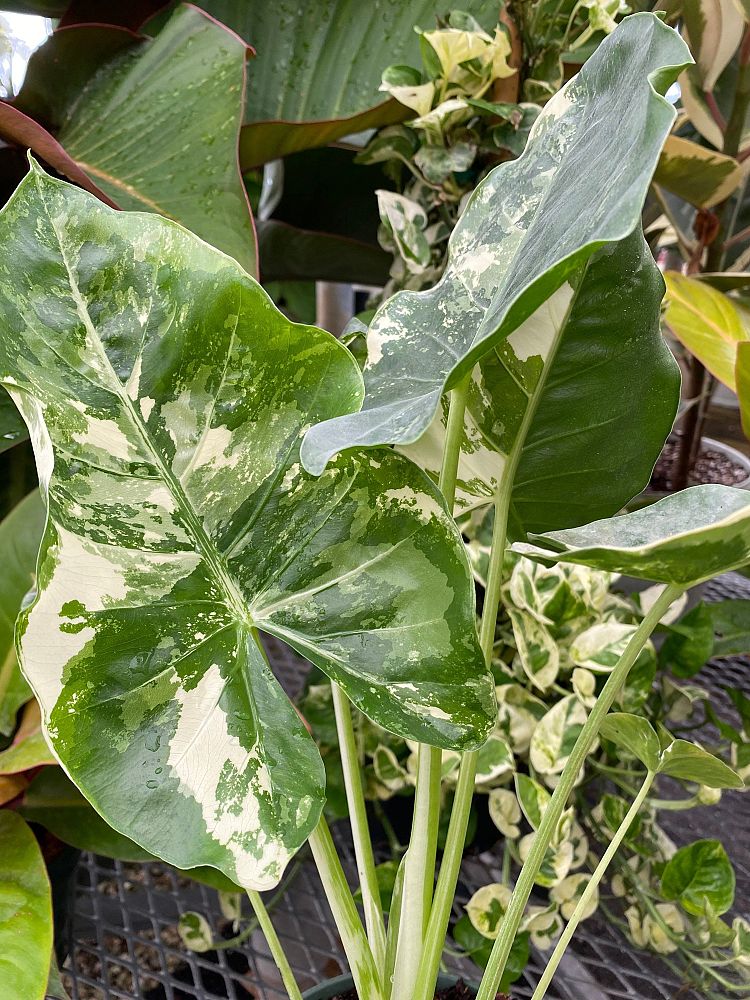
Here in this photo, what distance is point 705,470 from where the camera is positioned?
102 cm

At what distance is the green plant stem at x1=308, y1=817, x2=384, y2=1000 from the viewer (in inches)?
15.6

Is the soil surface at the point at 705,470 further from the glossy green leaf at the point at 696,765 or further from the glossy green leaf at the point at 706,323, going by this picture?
the glossy green leaf at the point at 696,765

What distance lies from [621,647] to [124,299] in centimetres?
45

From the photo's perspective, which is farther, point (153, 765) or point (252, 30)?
point (252, 30)

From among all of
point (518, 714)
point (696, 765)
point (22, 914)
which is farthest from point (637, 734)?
point (22, 914)

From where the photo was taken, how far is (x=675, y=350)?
1.09 metres

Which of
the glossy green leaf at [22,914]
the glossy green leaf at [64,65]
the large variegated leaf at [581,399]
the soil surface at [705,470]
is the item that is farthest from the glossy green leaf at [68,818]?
the soil surface at [705,470]

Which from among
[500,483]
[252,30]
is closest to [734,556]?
[500,483]

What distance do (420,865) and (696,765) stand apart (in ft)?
0.51

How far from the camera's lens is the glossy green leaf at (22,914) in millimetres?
388

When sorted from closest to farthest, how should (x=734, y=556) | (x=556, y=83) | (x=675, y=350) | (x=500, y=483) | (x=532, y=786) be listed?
(x=734, y=556)
(x=500, y=483)
(x=532, y=786)
(x=556, y=83)
(x=675, y=350)

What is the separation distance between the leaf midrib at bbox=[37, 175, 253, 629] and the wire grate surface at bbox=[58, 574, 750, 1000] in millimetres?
383

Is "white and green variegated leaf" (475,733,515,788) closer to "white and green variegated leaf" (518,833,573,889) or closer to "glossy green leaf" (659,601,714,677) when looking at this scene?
"white and green variegated leaf" (518,833,573,889)

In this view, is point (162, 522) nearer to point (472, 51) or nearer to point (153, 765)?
point (153, 765)
